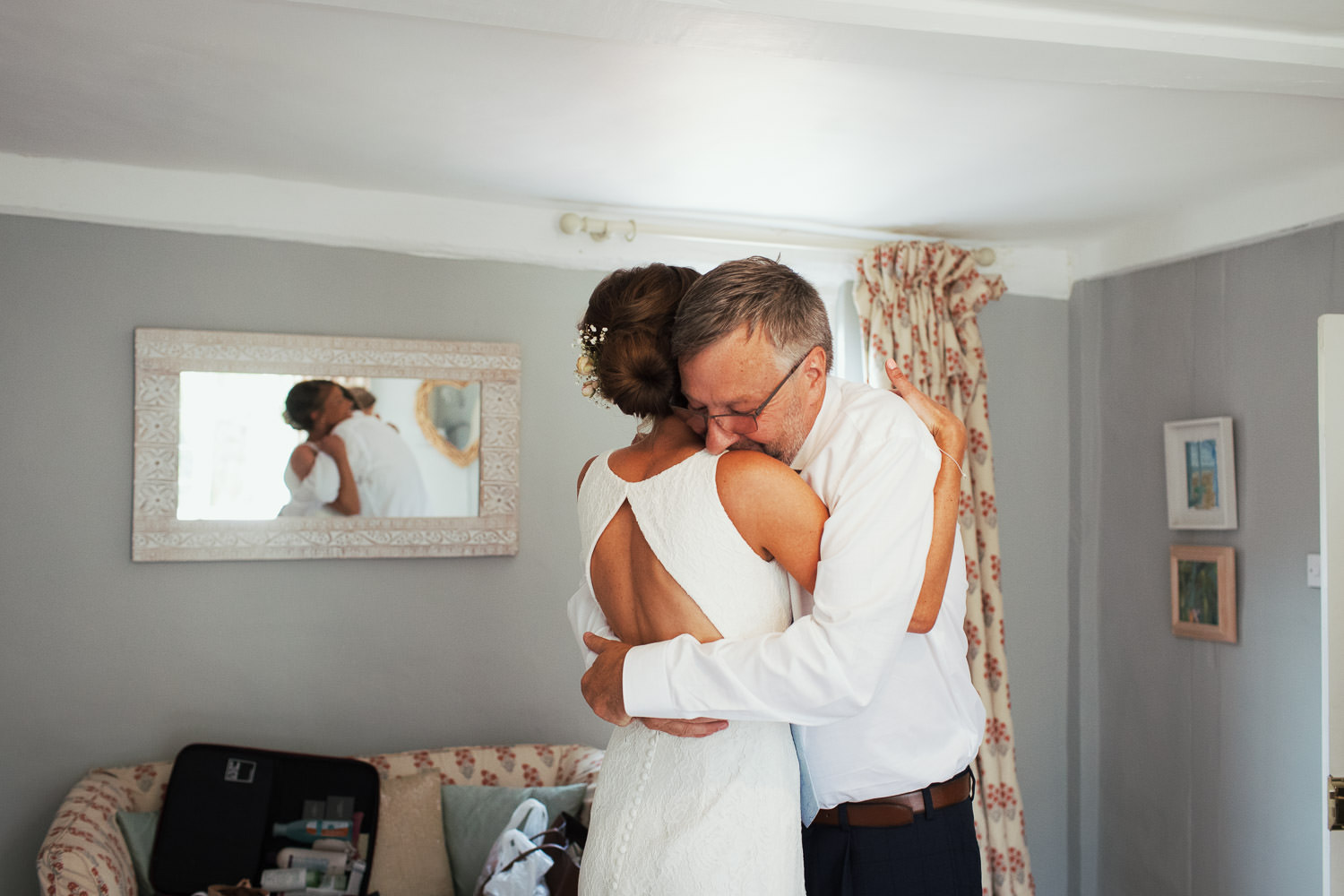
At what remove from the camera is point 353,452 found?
10.9 feet

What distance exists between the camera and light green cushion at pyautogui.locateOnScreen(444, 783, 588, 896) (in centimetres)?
308

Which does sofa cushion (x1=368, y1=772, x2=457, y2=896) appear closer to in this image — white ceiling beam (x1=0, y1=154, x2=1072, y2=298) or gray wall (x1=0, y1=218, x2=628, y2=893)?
gray wall (x1=0, y1=218, x2=628, y2=893)

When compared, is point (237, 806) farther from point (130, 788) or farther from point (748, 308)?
point (748, 308)

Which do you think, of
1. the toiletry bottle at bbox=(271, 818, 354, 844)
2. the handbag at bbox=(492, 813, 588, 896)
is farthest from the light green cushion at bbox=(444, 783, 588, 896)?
the toiletry bottle at bbox=(271, 818, 354, 844)

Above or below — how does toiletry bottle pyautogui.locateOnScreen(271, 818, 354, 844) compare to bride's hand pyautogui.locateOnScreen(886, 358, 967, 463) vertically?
below

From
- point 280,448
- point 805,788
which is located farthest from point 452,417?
point 805,788

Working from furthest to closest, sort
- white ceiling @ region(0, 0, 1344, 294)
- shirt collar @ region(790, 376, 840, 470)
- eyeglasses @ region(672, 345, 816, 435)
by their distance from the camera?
white ceiling @ region(0, 0, 1344, 294), shirt collar @ region(790, 376, 840, 470), eyeglasses @ region(672, 345, 816, 435)

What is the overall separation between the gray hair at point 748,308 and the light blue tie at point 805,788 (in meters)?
0.62

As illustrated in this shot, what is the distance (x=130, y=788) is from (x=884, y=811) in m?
2.36

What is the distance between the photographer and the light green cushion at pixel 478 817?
308cm

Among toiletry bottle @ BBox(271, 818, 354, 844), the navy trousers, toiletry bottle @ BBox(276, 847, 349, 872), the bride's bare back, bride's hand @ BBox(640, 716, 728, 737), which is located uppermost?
the bride's bare back

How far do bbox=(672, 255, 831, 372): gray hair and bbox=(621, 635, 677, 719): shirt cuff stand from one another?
0.43 metres

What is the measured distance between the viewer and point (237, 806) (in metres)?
2.94

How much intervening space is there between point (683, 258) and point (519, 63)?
1.43m
